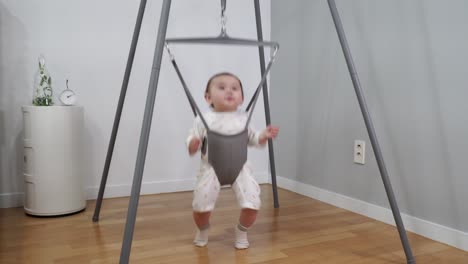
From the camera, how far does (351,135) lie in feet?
6.63

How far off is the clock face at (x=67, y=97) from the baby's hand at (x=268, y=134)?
109 centimetres

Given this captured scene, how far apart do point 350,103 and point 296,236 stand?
0.73 metres

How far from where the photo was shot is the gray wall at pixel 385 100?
5.04 ft

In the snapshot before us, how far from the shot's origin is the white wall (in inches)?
81.7

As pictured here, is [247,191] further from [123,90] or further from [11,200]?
[11,200]

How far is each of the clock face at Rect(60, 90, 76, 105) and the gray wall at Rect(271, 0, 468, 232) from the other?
Answer: 1.20 meters

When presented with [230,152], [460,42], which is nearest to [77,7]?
[230,152]

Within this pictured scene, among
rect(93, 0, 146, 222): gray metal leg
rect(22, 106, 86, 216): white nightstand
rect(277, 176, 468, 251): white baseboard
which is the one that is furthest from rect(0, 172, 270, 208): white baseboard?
rect(277, 176, 468, 251): white baseboard

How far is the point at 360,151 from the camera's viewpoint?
1964 mm

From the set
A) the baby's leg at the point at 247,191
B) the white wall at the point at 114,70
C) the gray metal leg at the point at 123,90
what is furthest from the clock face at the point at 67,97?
the baby's leg at the point at 247,191

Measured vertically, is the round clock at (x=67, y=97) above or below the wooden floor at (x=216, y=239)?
above

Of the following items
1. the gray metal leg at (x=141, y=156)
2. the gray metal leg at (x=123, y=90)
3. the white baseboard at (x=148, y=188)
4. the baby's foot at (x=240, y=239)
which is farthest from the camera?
the white baseboard at (x=148, y=188)

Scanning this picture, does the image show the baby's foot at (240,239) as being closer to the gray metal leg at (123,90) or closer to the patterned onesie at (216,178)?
the patterned onesie at (216,178)

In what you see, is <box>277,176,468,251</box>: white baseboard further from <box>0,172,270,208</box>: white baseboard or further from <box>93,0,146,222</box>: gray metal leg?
<box>93,0,146,222</box>: gray metal leg
